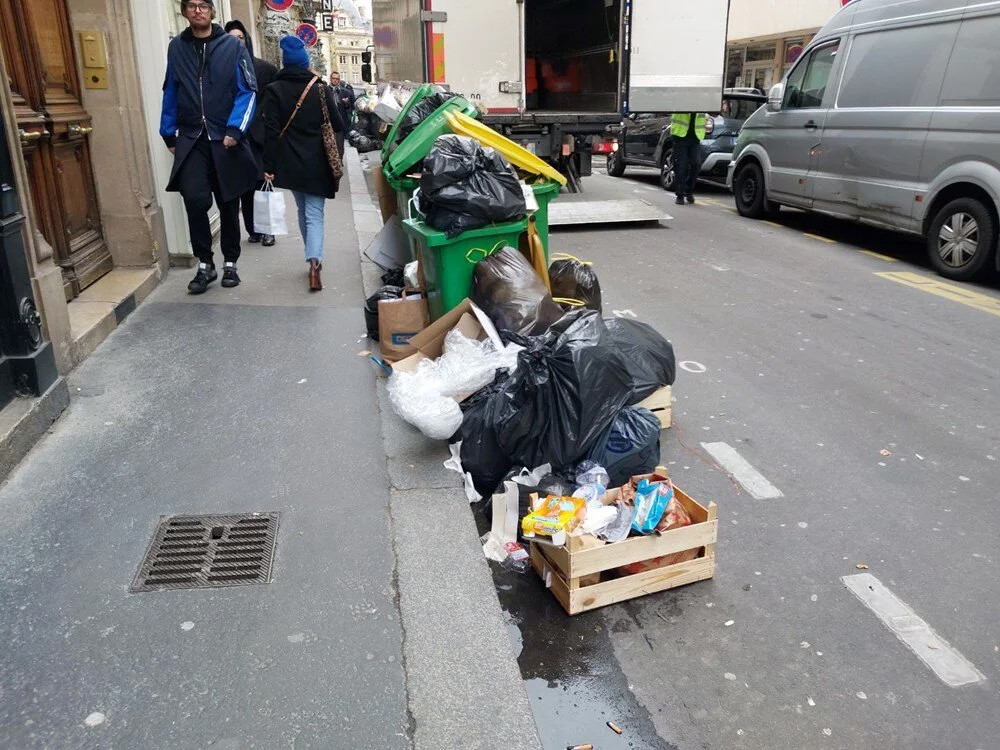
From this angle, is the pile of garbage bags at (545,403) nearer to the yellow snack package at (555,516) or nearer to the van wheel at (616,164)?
the yellow snack package at (555,516)

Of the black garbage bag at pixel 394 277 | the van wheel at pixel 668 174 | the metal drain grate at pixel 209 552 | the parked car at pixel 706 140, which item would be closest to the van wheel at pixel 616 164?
the parked car at pixel 706 140

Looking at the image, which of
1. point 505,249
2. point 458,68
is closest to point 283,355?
point 505,249

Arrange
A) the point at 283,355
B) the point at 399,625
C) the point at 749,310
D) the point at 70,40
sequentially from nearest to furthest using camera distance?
the point at 399,625 → the point at 283,355 → the point at 70,40 → the point at 749,310

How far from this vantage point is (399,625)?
8.71ft

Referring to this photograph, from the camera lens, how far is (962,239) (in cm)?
763

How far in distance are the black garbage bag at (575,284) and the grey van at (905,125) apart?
430 cm

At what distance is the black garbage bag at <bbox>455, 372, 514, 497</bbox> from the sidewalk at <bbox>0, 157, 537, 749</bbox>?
0.16 metres

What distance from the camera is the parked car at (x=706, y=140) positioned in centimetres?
1386

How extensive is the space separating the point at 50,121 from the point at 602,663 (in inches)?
188

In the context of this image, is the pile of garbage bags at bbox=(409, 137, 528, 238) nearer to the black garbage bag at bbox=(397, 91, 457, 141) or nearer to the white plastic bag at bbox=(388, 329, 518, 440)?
the white plastic bag at bbox=(388, 329, 518, 440)

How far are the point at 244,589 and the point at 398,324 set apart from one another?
2.38 m

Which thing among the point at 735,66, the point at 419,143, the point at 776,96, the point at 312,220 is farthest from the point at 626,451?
the point at 735,66

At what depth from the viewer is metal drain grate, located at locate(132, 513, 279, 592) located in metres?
2.84

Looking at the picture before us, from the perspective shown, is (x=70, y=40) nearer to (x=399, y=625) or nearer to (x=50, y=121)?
(x=50, y=121)
